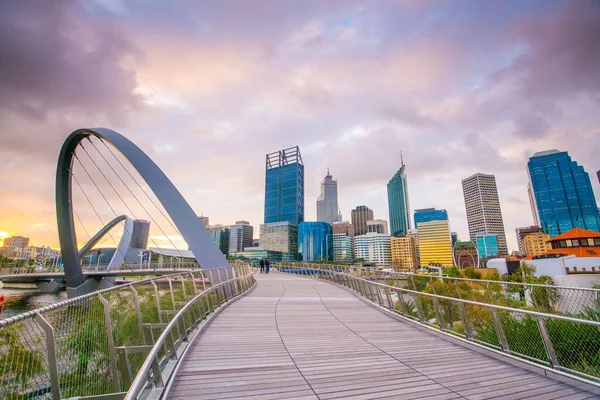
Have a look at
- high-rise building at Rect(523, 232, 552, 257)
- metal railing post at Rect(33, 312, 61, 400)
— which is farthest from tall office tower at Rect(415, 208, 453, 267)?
metal railing post at Rect(33, 312, 61, 400)

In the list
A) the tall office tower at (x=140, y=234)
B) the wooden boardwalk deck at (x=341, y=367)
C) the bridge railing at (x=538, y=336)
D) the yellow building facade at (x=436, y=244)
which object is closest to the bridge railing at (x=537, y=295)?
the bridge railing at (x=538, y=336)

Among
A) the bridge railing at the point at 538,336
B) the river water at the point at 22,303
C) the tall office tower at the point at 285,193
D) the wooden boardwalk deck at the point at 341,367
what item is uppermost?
the tall office tower at the point at 285,193

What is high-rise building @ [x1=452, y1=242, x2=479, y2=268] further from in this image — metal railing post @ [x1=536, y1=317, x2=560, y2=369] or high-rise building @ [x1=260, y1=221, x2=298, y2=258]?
metal railing post @ [x1=536, y1=317, x2=560, y2=369]

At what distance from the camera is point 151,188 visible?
17.9 metres

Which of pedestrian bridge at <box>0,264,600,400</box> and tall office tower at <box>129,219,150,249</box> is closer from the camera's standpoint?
pedestrian bridge at <box>0,264,600,400</box>

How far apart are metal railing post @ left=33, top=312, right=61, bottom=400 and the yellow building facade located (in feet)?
675

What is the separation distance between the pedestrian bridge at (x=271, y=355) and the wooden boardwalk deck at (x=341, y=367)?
2 cm

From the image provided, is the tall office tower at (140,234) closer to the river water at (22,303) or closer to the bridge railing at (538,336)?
the river water at (22,303)

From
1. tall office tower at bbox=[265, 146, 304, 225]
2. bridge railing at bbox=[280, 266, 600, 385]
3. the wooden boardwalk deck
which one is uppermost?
tall office tower at bbox=[265, 146, 304, 225]

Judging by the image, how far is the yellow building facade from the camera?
190 metres

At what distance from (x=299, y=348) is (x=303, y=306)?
16.1 feet

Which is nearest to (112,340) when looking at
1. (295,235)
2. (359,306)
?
(359,306)

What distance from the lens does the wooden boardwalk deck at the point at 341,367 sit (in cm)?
370

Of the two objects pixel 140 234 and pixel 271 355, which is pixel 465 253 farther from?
pixel 271 355
